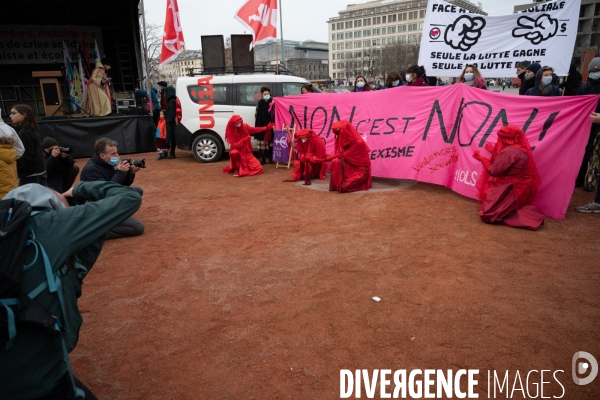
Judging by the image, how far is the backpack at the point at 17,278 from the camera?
139 cm

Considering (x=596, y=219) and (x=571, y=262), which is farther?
(x=596, y=219)

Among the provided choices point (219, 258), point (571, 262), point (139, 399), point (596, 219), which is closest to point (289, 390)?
point (139, 399)

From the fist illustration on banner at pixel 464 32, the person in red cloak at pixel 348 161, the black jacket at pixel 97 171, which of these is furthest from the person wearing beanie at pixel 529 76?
the black jacket at pixel 97 171

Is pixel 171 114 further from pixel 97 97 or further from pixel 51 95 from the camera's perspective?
pixel 51 95

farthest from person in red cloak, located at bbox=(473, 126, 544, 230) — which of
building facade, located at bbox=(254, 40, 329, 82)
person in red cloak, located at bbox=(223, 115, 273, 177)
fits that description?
building facade, located at bbox=(254, 40, 329, 82)

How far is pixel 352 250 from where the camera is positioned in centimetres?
454

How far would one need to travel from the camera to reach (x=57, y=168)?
540 cm

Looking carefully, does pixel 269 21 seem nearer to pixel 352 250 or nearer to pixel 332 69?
pixel 352 250

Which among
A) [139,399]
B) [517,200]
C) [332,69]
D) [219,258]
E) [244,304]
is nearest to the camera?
[139,399]

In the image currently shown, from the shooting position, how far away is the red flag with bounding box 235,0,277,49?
9859 mm

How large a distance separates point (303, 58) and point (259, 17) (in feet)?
283

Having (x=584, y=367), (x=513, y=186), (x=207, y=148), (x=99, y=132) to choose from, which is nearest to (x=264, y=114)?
(x=207, y=148)

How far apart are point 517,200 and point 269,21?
24.8ft

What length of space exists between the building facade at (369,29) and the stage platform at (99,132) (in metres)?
81.6
